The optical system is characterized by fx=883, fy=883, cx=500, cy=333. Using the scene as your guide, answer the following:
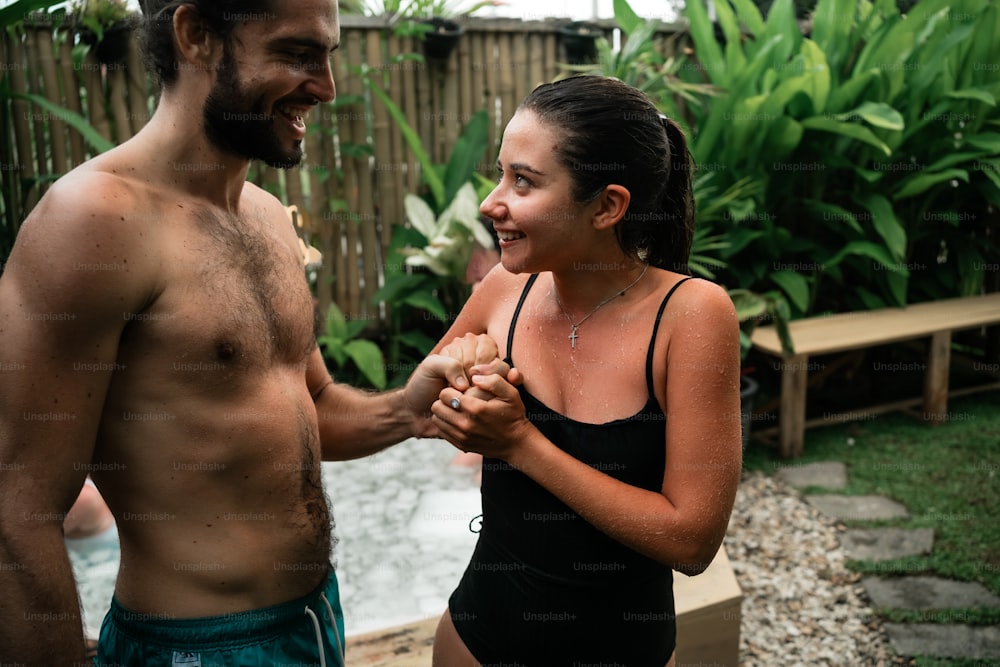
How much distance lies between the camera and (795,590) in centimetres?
356

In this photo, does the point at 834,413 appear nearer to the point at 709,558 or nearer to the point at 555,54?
the point at 555,54

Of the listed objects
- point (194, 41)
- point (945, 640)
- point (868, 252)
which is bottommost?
point (945, 640)

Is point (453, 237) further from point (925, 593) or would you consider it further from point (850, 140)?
point (925, 593)

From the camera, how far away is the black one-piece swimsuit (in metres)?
1.43

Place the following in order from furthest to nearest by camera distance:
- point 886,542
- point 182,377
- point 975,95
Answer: point 975,95, point 886,542, point 182,377

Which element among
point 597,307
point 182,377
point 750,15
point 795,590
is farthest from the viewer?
point 750,15

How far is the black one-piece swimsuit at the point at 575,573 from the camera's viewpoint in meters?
1.43

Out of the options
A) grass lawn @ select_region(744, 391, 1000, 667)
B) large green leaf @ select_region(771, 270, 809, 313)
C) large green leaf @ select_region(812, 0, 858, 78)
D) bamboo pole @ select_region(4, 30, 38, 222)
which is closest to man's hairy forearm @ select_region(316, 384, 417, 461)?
grass lawn @ select_region(744, 391, 1000, 667)

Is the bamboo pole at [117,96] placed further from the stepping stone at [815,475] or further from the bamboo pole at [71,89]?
the stepping stone at [815,475]

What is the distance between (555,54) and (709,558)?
488 cm

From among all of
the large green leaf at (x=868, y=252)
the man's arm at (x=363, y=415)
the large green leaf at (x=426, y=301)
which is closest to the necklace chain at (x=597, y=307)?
the man's arm at (x=363, y=415)

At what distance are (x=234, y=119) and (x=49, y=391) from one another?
0.54 m

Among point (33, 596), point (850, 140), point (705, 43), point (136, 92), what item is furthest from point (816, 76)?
point (33, 596)

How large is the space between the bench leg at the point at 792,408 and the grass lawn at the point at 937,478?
0.08 m
